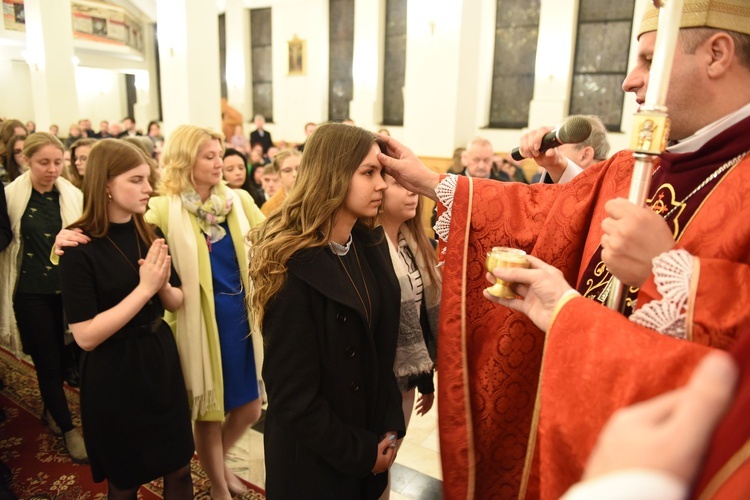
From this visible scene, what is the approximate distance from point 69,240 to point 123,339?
455 mm

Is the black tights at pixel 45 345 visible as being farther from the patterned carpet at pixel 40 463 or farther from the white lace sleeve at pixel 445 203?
the white lace sleeve at pixel 445 203

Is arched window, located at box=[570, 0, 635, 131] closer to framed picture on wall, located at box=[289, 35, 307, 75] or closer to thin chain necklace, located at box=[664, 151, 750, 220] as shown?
framed picture on wall, located at box=[289, 35, 307, 75]

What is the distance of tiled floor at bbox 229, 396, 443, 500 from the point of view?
9.46 ft

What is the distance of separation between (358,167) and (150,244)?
3.79ft

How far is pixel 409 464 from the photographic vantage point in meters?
3.13

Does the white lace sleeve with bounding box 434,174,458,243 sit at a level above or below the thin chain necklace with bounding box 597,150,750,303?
below

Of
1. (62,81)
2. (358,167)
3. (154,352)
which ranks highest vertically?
(62,81)

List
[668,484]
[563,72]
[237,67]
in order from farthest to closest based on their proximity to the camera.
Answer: [237,67] < [563,72] < [668,484]

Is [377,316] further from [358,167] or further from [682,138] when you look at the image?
[682,138]

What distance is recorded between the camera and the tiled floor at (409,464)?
2883 mm

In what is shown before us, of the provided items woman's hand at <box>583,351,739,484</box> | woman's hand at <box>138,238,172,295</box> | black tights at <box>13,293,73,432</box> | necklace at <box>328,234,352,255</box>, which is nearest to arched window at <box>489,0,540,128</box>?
black tights at <box>13,293,73,432</box>

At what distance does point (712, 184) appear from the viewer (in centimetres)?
132

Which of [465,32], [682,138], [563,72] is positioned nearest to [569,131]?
[682,138]

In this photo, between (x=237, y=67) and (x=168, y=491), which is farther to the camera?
(x=237, y=67)
